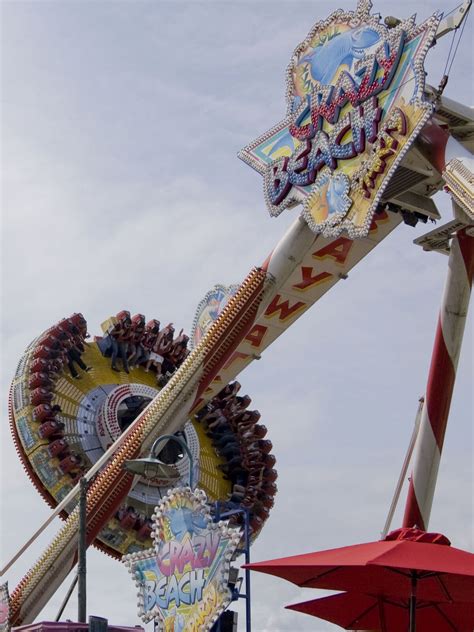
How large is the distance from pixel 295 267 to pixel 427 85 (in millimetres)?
6062

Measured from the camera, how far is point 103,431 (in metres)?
31.7

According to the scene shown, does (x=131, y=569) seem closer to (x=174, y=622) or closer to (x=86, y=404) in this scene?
(x=174, y=622)

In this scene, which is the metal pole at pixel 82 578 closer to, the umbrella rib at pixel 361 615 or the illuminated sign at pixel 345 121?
the umbrella rib at pixel 361 615

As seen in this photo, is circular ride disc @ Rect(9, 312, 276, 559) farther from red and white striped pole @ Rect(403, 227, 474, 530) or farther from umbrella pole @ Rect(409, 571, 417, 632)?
umbrella pole @ Rect(409, 571, 417, 632)

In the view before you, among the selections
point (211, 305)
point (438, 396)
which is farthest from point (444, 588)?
point (211, 305)

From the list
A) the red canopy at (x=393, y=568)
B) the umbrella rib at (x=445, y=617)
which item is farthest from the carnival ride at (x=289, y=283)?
the red canopy at (x=393, y=568)

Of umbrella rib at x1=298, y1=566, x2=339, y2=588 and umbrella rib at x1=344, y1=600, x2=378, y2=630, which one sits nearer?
umbrella rib at x1=298, y1=566, x2=339, y2=588

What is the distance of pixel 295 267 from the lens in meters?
24.5

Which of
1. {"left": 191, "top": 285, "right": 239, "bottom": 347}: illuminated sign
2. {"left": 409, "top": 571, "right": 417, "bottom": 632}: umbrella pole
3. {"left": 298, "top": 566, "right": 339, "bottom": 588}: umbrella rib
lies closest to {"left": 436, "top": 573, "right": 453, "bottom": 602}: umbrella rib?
{"left": 409, "top": 571, "right": 417, "bottom": 632}: umbrella pole

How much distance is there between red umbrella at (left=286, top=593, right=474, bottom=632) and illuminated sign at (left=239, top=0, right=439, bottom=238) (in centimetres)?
728

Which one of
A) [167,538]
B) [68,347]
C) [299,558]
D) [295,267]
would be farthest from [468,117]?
[68,347]

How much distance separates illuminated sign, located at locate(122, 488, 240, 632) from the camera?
1734 centimetres

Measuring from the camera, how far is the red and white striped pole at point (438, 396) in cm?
2105

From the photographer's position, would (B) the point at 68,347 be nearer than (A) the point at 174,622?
No
